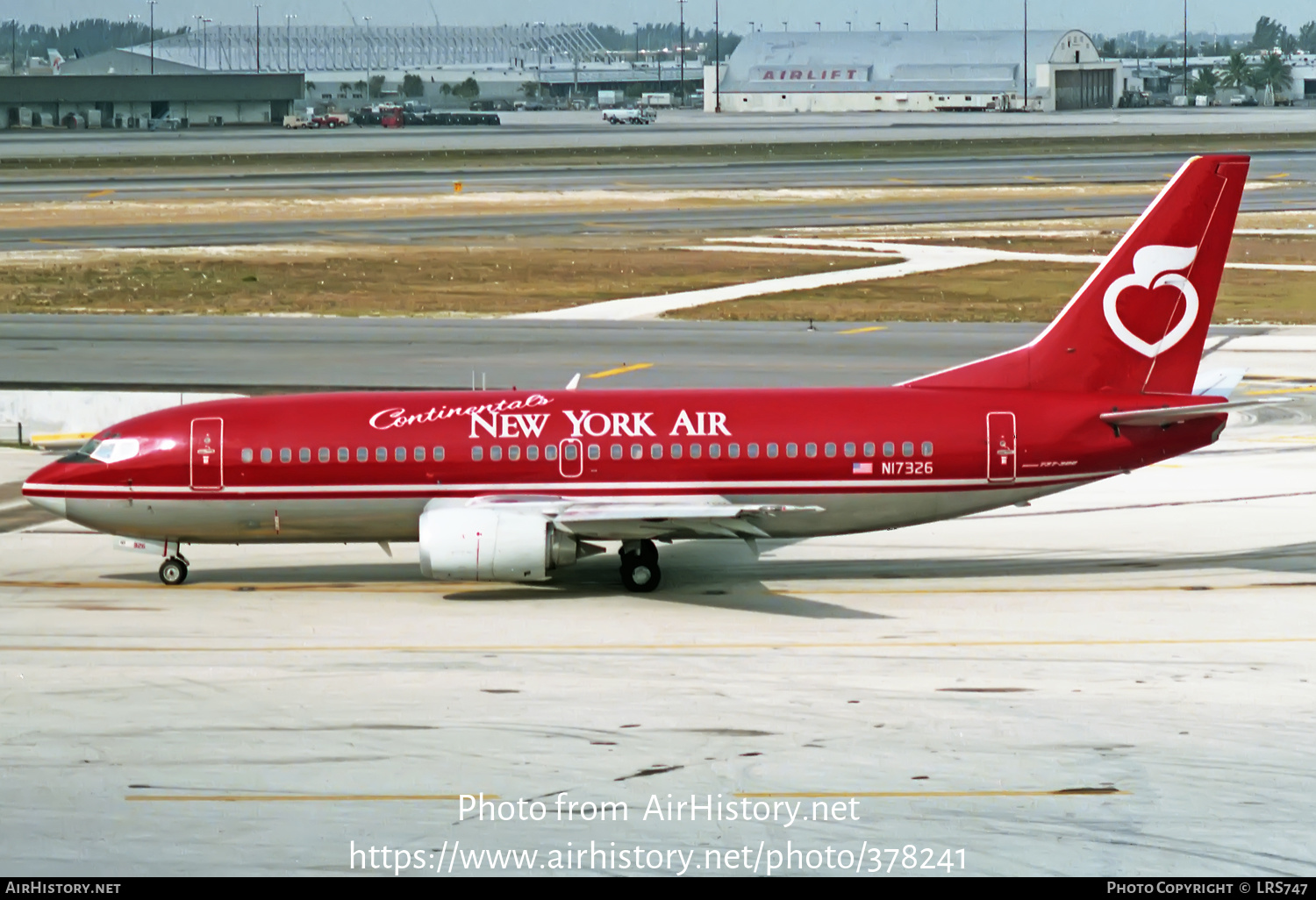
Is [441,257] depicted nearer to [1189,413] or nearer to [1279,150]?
[1189,413]

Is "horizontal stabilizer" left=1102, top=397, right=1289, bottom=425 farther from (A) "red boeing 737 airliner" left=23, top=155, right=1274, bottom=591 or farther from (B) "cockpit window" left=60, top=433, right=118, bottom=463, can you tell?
(B) "cockpit window" left=60, top=433, right=118, bottom=463

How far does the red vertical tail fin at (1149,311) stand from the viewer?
112 feet

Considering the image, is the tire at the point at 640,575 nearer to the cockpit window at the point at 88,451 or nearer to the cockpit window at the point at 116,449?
the cockpit window at the point at 116,449

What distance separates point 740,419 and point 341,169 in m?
118

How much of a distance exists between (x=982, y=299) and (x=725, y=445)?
44.3m

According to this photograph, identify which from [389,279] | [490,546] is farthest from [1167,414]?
[389,279]

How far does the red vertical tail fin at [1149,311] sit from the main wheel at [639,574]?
7167 mm

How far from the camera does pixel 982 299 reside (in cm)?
7500

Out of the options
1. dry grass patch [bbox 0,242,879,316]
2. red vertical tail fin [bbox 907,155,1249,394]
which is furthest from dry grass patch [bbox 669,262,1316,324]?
red vertical tail fin [bbox 907,155,1249,394]

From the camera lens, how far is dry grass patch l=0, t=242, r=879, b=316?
75.5 m

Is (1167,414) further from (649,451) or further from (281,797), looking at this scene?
(281,797)

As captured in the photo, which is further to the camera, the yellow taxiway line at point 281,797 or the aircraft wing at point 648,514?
the aircraft wing at point 648,514

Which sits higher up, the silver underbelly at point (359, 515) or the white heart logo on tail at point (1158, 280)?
the white heart logo on tail at point (1158, 280)

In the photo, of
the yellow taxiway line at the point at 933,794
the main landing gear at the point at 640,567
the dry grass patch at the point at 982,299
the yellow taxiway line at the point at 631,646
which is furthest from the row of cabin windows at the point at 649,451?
the dry grass patch at the point at 982,299
